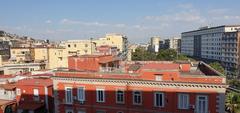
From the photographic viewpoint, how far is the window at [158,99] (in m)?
27.6

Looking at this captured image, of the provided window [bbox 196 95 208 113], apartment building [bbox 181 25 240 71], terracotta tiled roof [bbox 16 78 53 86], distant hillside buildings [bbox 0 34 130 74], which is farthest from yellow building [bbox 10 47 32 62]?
apartment building [bbox 181 25 240 71]

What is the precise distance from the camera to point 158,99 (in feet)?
91.2

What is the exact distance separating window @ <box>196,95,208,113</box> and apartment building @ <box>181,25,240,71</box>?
88163 millimetres

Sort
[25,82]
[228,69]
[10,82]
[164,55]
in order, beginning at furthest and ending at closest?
[228,69], [164,55], [10,82], [25,82]

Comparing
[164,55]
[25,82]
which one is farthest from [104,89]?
[164,55]

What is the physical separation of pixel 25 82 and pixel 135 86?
18.3 metres

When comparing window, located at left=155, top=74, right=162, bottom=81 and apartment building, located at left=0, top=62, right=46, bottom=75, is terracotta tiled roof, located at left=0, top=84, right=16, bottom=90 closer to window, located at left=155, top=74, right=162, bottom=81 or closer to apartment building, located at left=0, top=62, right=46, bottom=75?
apartment building, located at left=0, top=62, right=46, bottom=75

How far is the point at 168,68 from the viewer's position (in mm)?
27422

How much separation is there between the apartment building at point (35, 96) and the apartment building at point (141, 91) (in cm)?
512

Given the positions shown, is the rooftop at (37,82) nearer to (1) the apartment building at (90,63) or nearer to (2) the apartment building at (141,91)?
(1) the apartment building at (90,63)

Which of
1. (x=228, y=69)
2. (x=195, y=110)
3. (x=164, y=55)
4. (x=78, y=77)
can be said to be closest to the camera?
(x=195, y=110)

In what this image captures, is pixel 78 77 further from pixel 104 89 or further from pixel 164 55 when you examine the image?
pixel 164 55

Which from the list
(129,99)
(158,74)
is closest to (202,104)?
(158,74)

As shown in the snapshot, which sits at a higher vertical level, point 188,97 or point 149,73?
point 149,73
